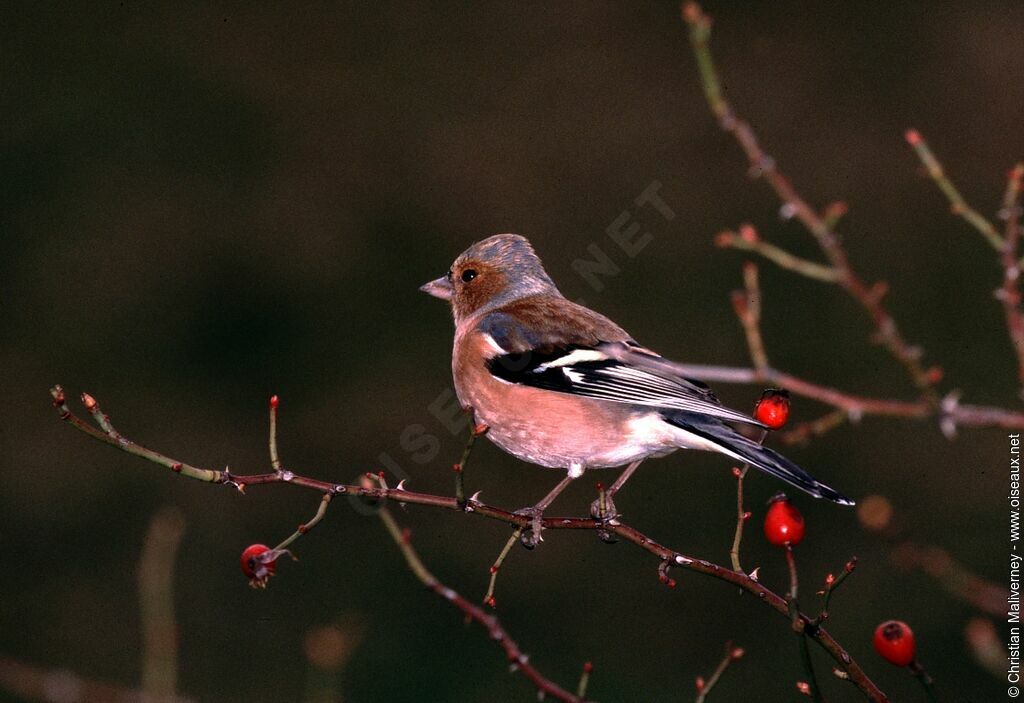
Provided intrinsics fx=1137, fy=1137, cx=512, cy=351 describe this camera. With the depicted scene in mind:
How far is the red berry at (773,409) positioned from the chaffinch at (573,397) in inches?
8.0

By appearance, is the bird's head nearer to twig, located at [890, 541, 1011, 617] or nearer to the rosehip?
the rosehip

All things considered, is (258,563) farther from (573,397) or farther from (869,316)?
(869,316)

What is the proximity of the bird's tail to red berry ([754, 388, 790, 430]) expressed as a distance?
10 cm

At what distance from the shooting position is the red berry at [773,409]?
237 cm

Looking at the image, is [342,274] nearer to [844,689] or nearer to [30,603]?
[30,603]

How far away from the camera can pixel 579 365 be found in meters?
3.04

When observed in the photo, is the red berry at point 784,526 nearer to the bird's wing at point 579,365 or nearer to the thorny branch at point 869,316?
the bird's wing at point 579,365

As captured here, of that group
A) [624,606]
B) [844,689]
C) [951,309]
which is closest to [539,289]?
[624,606]

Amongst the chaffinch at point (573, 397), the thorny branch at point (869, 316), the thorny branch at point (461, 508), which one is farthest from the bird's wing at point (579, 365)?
the thorny branch at point (869, 316)

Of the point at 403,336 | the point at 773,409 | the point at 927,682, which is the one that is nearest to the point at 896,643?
the point at 927,682

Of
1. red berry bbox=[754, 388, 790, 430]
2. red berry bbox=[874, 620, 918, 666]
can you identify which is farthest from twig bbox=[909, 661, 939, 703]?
red berry bbox=[754, 388, 790, 430]

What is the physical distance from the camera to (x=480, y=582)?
580 cm

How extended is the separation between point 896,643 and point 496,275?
175 cm

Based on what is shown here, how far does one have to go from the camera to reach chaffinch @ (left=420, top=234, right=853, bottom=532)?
288 cm
